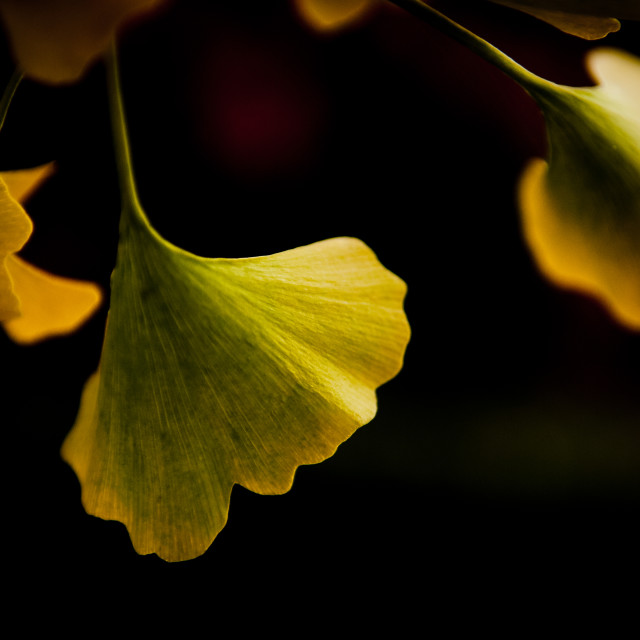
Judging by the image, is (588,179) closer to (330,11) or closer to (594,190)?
(594,190)

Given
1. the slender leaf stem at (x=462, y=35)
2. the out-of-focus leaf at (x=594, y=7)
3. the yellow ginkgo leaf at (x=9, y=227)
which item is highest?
the out-of-focus leaf at (x=594, y=7)

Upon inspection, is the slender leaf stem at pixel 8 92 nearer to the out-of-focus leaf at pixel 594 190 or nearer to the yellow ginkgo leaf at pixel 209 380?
the yellow ginkgo leaf at pixel 209 380

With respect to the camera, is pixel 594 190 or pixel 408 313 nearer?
pixel 594 190

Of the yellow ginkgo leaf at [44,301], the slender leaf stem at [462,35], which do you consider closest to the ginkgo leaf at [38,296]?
the yellow ginkgo leaf at [44,301]

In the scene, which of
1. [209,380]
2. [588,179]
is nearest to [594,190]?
[588,179]

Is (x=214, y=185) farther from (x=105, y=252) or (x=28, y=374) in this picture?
(x=28, y=374)

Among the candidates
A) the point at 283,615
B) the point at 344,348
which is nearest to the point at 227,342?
the point at 344,348
